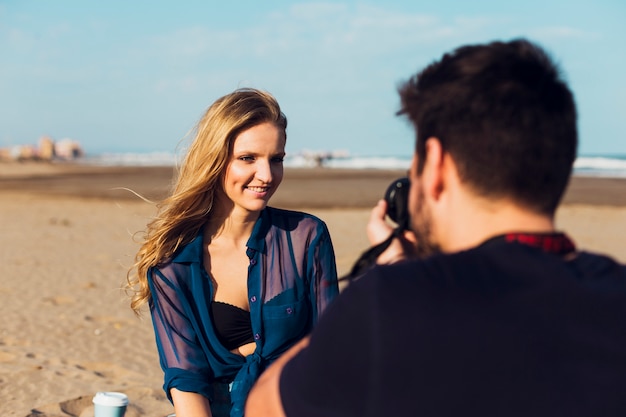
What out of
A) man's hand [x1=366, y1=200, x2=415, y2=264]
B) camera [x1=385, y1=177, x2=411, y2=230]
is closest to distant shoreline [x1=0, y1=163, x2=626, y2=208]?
camera [x1=385, y1=177, x2=411, y2=230]

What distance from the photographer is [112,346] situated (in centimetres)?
750

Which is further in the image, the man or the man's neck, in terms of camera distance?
the man's neck

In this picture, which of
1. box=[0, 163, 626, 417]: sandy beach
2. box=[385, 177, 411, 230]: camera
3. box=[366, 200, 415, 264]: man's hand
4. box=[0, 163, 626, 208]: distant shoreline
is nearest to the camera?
box=[366, 200, 415, 264]: man's hand

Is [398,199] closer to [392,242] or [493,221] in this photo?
[392,242]

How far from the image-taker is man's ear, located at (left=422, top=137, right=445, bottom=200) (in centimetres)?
167

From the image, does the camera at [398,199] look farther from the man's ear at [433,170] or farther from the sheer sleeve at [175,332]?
the sheer sleeve at [175,332]

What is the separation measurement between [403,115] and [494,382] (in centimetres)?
63

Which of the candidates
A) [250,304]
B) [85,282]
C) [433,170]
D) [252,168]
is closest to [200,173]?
A: [252,168]

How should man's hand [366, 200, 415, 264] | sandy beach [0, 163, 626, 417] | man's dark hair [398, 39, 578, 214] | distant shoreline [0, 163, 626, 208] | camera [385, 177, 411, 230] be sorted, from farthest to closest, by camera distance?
1. distant shoreline [0, 163, 626, 208]
2. sandy beach [0, 163, 626, 417]
3. camera [385, 177, 411, 230]
4. man's hand [366, 200, 415, 264]
5. man's dark hair [398, 39, 578, 214]

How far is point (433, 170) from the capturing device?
170 cm

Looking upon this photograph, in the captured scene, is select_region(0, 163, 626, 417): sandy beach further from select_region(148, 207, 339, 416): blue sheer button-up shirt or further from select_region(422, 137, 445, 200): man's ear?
select_region(422, 137, 445, 200): man's ear

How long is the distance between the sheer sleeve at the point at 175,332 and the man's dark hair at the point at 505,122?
2.22 meters

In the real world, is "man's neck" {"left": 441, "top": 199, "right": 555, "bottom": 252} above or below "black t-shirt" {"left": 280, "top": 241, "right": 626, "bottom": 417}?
above

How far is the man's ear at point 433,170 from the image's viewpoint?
1674mm
